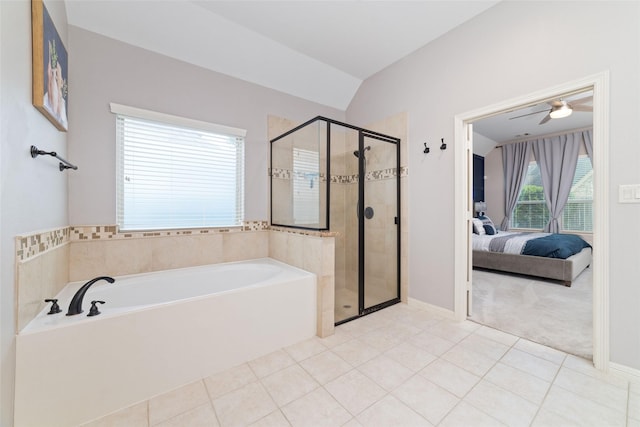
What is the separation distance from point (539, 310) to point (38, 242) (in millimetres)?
4200

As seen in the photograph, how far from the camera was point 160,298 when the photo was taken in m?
2.22

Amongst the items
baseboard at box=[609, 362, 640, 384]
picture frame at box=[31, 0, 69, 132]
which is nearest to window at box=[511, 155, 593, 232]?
baseboard at box=[609, 362, 640, 384]

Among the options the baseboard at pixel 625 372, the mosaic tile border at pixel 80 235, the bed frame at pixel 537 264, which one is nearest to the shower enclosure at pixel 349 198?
the mosaic tile border at pixel 80 235

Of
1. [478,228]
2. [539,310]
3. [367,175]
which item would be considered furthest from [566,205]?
[367,175]

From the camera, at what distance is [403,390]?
1504 millimetres

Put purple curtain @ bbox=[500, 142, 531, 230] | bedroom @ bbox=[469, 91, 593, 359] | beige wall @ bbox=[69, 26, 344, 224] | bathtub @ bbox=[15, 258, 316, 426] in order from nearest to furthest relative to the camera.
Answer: bathtub @ bbox=[15, 258, 316, 426], beige wall @ bbox=[69, 26, 344, 224], bedroom @ bbox=[469, 91, 593, 359], purple curtain @ bbox=[500, 142, 531, 230]

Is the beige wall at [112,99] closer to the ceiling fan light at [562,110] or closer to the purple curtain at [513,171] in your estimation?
the ceiling fan light at [562,110]

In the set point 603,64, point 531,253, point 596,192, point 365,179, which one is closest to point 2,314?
point 365,179

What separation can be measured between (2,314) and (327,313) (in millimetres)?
1848

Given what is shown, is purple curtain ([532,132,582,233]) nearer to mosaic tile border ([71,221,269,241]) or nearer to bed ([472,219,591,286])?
bed ([472,219,591,286])

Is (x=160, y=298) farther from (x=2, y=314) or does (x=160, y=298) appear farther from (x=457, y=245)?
(x=457, y=245)

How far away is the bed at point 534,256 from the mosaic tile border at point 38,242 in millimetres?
5251

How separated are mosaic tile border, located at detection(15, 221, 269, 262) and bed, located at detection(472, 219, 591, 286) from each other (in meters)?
3.76

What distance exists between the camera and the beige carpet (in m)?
2.12
